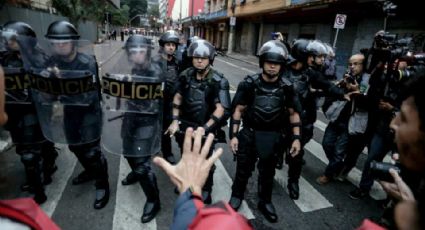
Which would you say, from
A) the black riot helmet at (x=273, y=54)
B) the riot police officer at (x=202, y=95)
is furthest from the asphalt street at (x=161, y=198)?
the black riot helmet at (x=273, y=54)

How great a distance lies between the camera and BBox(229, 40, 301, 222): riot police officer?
301 centimetres

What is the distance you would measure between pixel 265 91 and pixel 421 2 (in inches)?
346

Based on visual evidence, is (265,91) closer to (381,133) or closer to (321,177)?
(381,133)

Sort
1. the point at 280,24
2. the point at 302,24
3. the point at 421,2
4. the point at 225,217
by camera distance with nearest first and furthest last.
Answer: the point at 225,217 < the point at 421,2 < the point at 302,24 < the point at 280,24

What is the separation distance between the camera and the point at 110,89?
96.4 inches

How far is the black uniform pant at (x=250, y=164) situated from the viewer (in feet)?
10.3

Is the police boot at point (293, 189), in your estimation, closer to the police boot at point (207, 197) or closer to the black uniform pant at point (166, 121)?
the police boot at point (207, 197)

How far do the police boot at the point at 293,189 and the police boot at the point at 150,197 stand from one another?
1.67 metres

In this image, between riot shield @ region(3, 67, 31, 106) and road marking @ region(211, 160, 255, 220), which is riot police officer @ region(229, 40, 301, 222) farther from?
riot shield @ region(3, 67, 31, 106)

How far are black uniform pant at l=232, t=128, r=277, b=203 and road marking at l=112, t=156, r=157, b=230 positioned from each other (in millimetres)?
1067

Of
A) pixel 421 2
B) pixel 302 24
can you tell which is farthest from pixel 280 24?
pixel 421 2

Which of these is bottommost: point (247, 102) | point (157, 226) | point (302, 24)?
point (157, 226)

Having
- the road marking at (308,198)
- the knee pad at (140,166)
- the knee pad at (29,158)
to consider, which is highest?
the knee pad at (140,166)

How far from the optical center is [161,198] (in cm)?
350
